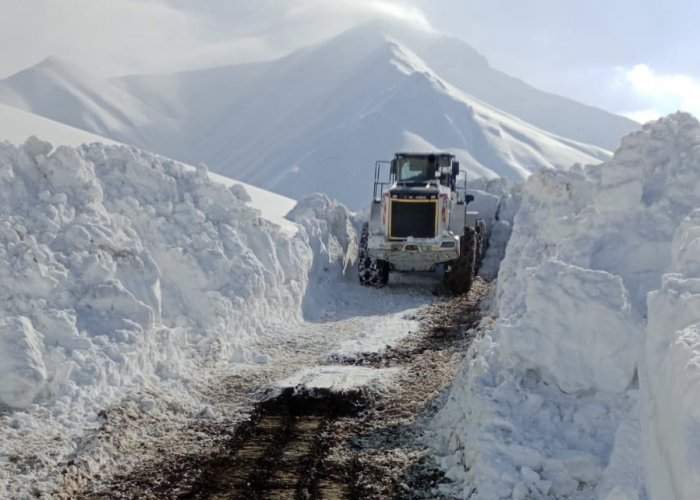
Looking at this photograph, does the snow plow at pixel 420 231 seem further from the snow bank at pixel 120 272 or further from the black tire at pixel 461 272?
the snow bank at pixel 120 272

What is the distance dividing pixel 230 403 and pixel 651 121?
7.05m

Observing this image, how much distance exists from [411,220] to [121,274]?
7513 millimetres

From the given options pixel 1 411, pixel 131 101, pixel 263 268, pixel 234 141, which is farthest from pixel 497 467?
pixel 131 101

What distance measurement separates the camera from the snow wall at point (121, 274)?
27.3ft

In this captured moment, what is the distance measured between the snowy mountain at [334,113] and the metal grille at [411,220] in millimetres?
37556

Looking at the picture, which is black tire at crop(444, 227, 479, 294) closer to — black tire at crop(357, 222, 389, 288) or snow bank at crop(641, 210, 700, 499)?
black tire at crop(357, 222, 389, 288)

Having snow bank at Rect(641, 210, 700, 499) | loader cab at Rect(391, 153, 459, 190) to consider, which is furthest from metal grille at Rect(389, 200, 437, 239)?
snow bank at Rect(641, 210, 700, 499)

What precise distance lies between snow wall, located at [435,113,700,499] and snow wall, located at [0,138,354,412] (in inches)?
141

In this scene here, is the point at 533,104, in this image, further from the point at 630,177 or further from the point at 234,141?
the point at 630,177

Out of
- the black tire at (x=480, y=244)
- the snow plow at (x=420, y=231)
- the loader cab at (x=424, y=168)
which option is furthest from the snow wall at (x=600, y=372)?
the black tire at (x=480, y=244)

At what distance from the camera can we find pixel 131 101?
101 metres

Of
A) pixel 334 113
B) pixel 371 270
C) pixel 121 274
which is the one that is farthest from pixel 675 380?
pixel 334 113

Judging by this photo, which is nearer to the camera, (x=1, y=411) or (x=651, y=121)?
(x=1, y=411)

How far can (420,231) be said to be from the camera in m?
16.7
